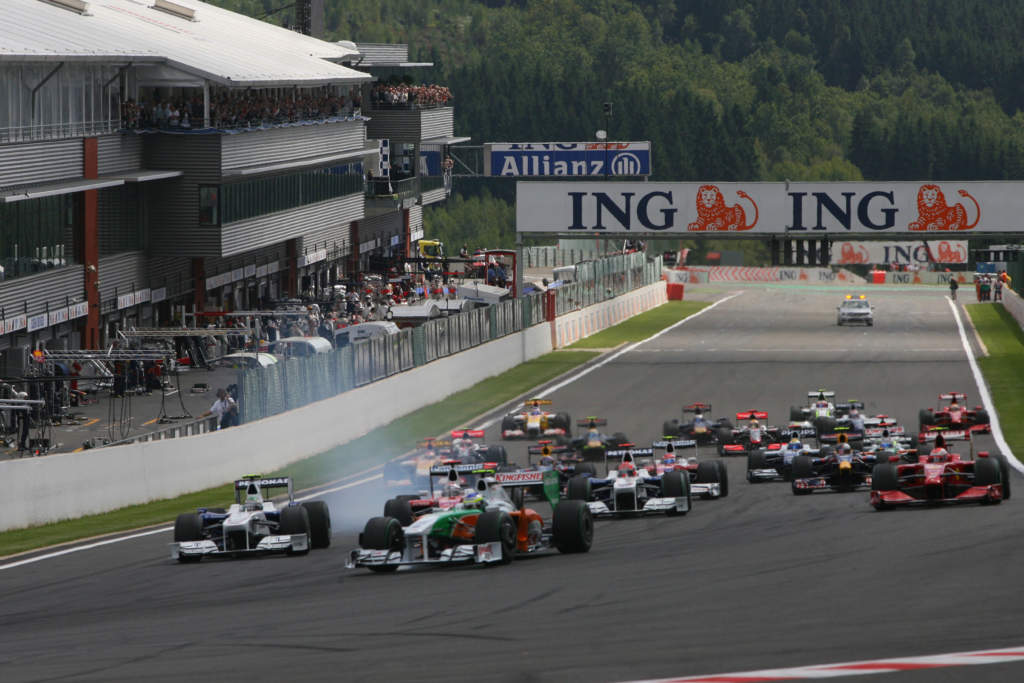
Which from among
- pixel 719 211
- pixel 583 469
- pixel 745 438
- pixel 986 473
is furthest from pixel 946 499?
pixel 719 211

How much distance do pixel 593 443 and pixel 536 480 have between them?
9.44 metres

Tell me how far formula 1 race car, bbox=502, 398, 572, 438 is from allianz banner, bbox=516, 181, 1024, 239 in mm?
24921

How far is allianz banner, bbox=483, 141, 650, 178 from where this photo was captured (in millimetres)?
101562

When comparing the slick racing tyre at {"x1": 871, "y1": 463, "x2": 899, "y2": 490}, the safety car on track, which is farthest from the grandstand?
the slick racing tyre at {"x1": 871, "y1": 463, "x2": 899, "y2": 490}

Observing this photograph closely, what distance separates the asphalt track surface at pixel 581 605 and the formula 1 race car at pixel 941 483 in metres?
0.35

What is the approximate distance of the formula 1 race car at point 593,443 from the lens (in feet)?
110

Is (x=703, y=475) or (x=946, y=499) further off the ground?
(x=946, y=499)

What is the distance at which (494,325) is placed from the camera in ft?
187

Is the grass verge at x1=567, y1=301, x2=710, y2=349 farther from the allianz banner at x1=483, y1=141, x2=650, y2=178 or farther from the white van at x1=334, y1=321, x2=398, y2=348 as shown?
the white van at x1=334, y1=321, x2=398, y2=348

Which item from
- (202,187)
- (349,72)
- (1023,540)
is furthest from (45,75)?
(1023,540)

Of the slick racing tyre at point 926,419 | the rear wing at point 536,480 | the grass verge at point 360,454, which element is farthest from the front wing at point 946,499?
the slick racing tyre at point 926,419

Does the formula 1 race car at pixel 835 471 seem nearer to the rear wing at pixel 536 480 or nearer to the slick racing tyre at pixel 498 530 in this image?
the rear wing at pixel 536 480

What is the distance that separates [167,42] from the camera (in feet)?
202

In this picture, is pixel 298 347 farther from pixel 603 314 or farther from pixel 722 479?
pixel 603 314
